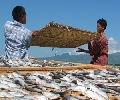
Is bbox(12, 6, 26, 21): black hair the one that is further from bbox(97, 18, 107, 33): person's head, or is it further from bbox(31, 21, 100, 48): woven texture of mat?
bbox(97, 18, 107, 33): person's head

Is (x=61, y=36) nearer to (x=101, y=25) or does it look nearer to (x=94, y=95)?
(x=101, y=25)

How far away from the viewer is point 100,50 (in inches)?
345

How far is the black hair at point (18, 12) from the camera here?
7.60m

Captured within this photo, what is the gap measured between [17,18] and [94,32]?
102 inches

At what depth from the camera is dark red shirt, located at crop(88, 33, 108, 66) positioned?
8641 mm

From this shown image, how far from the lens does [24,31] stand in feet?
25.7

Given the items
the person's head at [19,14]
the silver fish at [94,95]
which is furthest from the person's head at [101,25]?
the silver fish at [94,95]

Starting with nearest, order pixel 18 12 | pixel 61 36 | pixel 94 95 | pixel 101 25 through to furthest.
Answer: pixel 94 95
pixel 18 12
pixel 101 25
pixel 61 36

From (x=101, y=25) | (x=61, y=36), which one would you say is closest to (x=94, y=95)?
(x=101, y=25)

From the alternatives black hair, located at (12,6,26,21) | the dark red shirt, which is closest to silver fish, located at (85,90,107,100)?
black hair, located at (12,6,26,21)

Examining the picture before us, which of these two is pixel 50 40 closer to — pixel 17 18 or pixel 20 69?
pixel 17 18

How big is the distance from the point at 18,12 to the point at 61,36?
2049 millimetres

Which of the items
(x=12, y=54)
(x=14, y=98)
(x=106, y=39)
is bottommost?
(x=14, y=98)

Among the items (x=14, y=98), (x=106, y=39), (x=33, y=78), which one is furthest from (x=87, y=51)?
(x=14, y=98)
